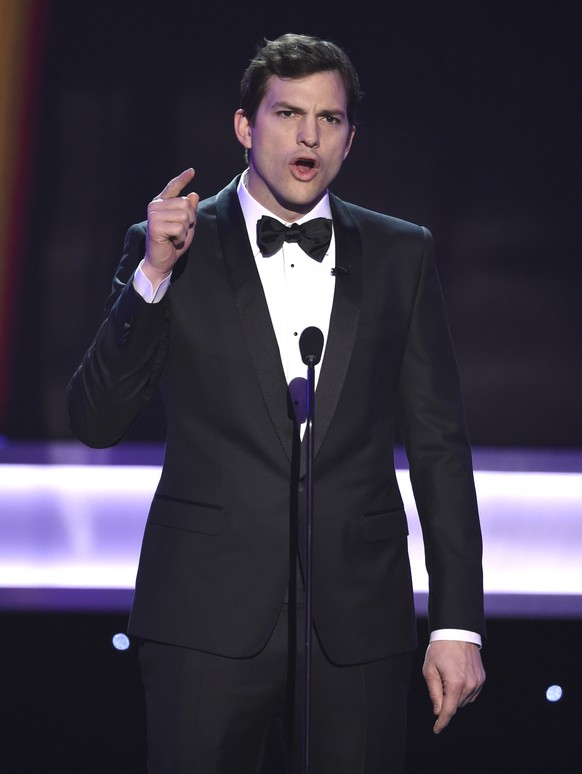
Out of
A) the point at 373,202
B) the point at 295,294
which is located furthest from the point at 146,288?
the point at 373,202

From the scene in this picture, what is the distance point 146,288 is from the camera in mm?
1700

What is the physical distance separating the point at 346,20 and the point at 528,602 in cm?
162

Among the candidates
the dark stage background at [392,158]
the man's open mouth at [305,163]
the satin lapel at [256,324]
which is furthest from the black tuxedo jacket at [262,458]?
the dark stage background at [392,158]

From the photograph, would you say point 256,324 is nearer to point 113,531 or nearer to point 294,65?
point 294,65

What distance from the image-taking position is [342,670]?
1764 mm

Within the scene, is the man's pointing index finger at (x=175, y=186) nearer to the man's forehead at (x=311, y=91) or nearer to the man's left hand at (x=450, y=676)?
the man's forehead at (x=311, y=91)

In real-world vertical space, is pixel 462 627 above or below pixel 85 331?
below

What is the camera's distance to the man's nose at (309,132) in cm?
183

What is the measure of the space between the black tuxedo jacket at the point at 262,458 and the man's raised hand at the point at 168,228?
7 centimetres

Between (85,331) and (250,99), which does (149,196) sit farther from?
(250,99)

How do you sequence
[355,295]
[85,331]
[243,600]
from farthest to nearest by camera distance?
[85,331]
[355,295]
[243,600]

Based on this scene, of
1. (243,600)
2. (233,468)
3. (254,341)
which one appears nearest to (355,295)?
(254,341)

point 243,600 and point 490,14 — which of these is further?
point 490,14

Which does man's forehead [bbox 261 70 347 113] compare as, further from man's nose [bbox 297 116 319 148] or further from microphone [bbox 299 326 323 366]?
microphone [bbox 299 326 323 366]
